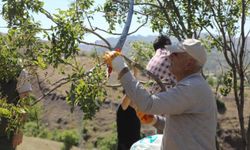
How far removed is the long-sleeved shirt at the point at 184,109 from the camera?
8.86 feet

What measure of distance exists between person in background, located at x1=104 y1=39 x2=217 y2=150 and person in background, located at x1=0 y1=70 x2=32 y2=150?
4.71 ft

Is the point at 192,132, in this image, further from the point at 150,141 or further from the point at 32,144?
the point at 32,144

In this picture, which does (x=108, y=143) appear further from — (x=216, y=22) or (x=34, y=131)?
(x=216, y=22)

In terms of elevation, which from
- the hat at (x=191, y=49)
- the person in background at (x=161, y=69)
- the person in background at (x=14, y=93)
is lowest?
the person in background at (x=14, y=93)

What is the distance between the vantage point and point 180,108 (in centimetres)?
276

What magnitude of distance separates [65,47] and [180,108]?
126cm

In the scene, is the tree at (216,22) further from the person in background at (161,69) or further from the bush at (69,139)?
the bush at (69,139)

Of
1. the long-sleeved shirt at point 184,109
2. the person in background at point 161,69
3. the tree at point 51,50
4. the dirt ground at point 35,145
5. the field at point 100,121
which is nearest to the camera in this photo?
the long-sleeved shirt at point 184,109

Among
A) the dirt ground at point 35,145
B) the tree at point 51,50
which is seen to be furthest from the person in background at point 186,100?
the dirt ground at point 35,145

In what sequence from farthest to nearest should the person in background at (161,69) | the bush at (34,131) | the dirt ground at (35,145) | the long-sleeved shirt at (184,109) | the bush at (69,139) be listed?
the bush at (34,131) < the bush at (69,139) < the dirt ground at (35,145) < the person in background at (161,69) < the long-sleeved shirt at (184,109)

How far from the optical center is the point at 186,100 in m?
2.77

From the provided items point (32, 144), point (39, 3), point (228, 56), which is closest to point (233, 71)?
point (228, 56)

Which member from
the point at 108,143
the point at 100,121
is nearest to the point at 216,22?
the point at 108,143

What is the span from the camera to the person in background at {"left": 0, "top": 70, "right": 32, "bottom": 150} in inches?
167
